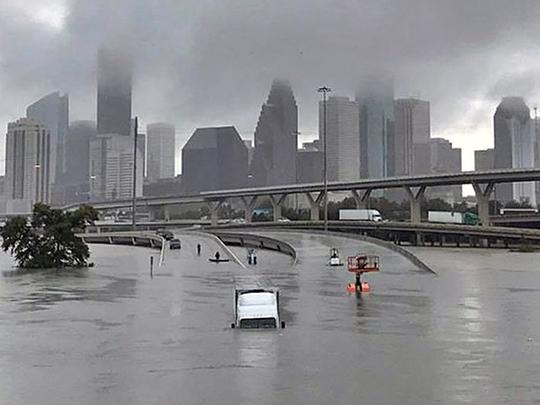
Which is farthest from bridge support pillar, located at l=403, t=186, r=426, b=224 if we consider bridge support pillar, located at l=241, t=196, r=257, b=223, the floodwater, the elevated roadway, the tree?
the floodwater

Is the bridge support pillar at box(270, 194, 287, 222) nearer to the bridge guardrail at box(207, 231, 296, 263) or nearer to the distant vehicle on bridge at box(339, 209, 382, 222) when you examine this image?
the distant vehicle on bridge at box(339, 209, 382, 222)

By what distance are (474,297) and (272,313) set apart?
14.5 m

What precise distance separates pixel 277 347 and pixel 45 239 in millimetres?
44773

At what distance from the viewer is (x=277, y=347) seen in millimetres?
18891

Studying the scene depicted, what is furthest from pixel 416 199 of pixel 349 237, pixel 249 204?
pixel 349 237

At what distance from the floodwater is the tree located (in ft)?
69.1

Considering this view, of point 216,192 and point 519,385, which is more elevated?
point 216,192

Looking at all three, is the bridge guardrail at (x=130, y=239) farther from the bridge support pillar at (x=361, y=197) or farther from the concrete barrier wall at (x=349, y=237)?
the bridge support pillar at (x=361, y=197)

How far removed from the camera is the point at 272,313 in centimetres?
2267

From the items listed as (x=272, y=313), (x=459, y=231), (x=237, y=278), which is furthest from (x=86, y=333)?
(x=459, y=231)

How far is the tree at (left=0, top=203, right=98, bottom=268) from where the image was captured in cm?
5859

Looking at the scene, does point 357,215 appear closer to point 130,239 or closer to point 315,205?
point 315,205

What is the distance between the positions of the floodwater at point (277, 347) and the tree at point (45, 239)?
21055 mm

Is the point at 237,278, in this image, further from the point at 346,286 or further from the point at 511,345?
the point at 511,345
